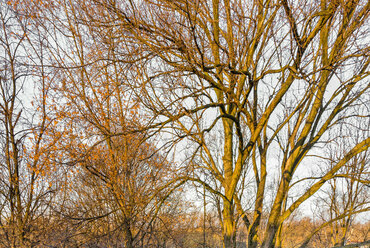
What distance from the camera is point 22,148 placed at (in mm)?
9445

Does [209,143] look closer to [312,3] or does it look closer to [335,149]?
[335,149]

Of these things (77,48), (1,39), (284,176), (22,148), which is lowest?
(284,176)

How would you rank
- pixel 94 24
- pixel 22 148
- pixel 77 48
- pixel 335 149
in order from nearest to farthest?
pixel 94 24 → pixel 77 48 → pixel 22 148 → pixel 335 149

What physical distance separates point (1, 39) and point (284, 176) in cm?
984

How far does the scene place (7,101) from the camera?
32.1ft

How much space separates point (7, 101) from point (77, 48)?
4436 millimetres

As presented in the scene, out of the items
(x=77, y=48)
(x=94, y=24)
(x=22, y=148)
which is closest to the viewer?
(x=94, y=24)

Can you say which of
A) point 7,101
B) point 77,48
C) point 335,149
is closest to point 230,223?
point 77,48

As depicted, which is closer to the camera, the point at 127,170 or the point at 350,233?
the point at 127,170

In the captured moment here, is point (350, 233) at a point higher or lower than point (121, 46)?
lower

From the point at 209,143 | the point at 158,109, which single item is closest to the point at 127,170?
the point at 158,109

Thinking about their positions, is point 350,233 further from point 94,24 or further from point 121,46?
point 94,24

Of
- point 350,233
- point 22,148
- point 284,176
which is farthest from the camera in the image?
point 350,233

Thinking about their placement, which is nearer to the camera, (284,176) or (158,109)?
(158,109)
